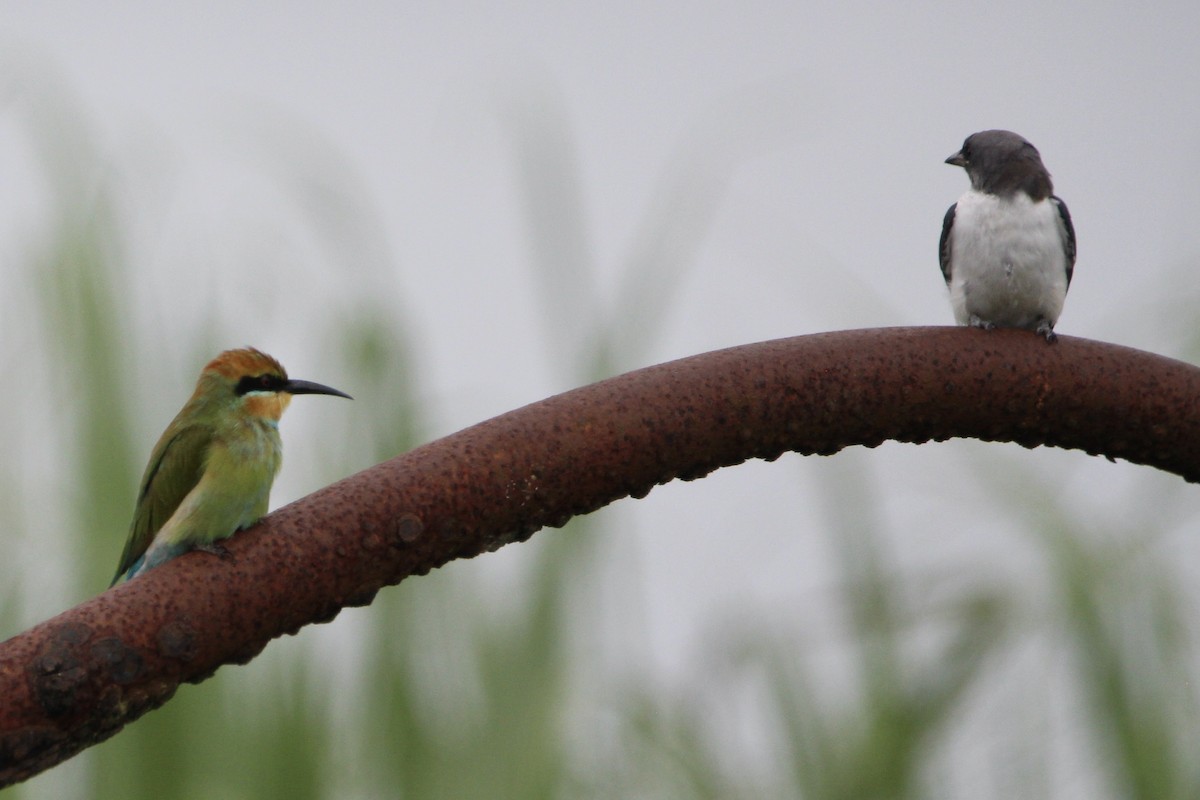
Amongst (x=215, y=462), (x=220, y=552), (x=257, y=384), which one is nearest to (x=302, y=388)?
(x=257, y=384)

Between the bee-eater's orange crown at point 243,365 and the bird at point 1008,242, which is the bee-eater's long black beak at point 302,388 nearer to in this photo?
the bee-eater's orange crown at point 243,365

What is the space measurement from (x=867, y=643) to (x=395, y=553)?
1.85 meters

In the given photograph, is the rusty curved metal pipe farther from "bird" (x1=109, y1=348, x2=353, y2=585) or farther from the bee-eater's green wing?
the bee-eater's green wing

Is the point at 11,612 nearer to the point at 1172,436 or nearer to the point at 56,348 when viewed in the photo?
the point at 56,348

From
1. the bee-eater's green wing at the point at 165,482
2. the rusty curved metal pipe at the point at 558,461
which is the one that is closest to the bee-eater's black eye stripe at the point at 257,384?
the bee-eater's green wing at the point at 165,482

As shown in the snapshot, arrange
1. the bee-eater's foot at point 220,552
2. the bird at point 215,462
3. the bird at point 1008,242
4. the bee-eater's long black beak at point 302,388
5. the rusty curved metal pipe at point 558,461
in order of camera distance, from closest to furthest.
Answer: the rusty curved metal pipe at point 558,461 < the bee-eater's foot at point 220,552 < the bird at point 215,462 < the bee-eater's long black beak at point 302,388 < the bird at point 1008,242

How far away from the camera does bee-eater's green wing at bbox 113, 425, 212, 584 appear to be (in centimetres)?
236

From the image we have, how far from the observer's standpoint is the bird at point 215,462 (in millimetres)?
2291

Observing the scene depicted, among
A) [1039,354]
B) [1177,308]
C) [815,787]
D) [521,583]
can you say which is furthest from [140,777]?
[1177,308]

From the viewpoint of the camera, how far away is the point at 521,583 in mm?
3168

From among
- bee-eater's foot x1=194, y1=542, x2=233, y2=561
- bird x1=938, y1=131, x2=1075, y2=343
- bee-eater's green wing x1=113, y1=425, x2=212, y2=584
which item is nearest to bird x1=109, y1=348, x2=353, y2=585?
bee-eater's green wing x1=113, y1=425, x2=212, y2=584

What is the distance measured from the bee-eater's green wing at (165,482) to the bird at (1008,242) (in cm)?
153

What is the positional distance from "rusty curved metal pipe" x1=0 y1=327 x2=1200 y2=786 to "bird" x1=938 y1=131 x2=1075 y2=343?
4.39 ft

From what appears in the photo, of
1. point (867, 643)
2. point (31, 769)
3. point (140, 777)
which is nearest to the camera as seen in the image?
point (31, 769)
